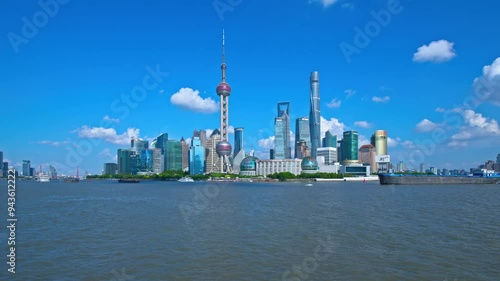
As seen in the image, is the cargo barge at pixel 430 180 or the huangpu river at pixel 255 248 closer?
the huangpu river at pixel 255 248

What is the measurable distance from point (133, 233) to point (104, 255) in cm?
877

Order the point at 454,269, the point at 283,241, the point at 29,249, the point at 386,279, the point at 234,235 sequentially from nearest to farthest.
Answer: the point at 386,279 < the point at 454,269 < the point at 29,249 < the point at 283,241 < the point at 234,235

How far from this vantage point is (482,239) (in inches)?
1249

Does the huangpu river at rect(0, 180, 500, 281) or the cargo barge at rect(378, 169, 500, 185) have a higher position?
the huangpu river at rect(0, 180, 500, 281)

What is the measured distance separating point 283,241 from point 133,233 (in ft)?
48.9

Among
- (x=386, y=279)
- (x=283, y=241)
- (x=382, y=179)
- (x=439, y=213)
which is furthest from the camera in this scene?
(x=382, y=179)

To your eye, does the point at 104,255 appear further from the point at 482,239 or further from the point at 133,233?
the point at 482,239

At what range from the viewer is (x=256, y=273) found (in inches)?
861

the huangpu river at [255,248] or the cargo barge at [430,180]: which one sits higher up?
the huangpu river at [255,248]

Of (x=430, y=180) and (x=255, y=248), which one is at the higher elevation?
(x=255, y=248)

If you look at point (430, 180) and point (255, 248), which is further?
point (430, 180)

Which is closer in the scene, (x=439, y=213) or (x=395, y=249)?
(x=395, y=249)

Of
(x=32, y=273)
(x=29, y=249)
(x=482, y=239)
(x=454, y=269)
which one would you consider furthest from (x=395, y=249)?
(x=29, y=249)

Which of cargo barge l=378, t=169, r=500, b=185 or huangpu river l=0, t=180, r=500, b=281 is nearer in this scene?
huangpu river l=0, t=180, r=500, b=281
